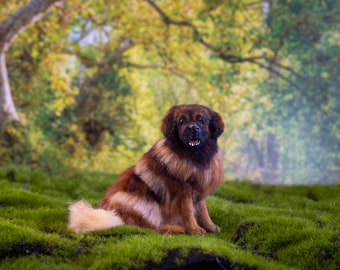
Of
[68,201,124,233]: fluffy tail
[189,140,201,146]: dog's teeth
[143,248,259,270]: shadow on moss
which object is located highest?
[189,140,201,146]: dog's teeth

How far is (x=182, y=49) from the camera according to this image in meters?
20.0

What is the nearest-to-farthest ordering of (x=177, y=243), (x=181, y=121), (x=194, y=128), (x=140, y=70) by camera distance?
(x=177, y=243)
(x=194, y=128)
(x=181, y=121)
(x=140, y=70)

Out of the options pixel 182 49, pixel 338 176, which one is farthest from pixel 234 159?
pixel 182 49

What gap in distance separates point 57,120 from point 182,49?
6174 millimetres

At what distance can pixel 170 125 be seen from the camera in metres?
6.85

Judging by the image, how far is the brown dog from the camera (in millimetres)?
6703

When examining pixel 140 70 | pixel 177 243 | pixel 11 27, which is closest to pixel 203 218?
pixel 177 243

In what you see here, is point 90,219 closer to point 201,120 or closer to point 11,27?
point 201,120

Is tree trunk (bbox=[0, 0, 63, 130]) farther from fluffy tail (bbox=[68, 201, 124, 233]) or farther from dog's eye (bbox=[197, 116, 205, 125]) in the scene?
dog's eye (bbox=[197, 116, 205, 125])

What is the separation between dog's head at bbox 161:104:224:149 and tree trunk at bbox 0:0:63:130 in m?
9.53

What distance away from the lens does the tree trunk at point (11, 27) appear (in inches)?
578

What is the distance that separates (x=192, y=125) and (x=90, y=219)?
2.03 metres

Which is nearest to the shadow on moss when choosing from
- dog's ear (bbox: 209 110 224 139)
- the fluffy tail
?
the fluffy tail

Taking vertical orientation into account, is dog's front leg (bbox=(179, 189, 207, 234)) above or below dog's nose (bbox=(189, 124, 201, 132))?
below
